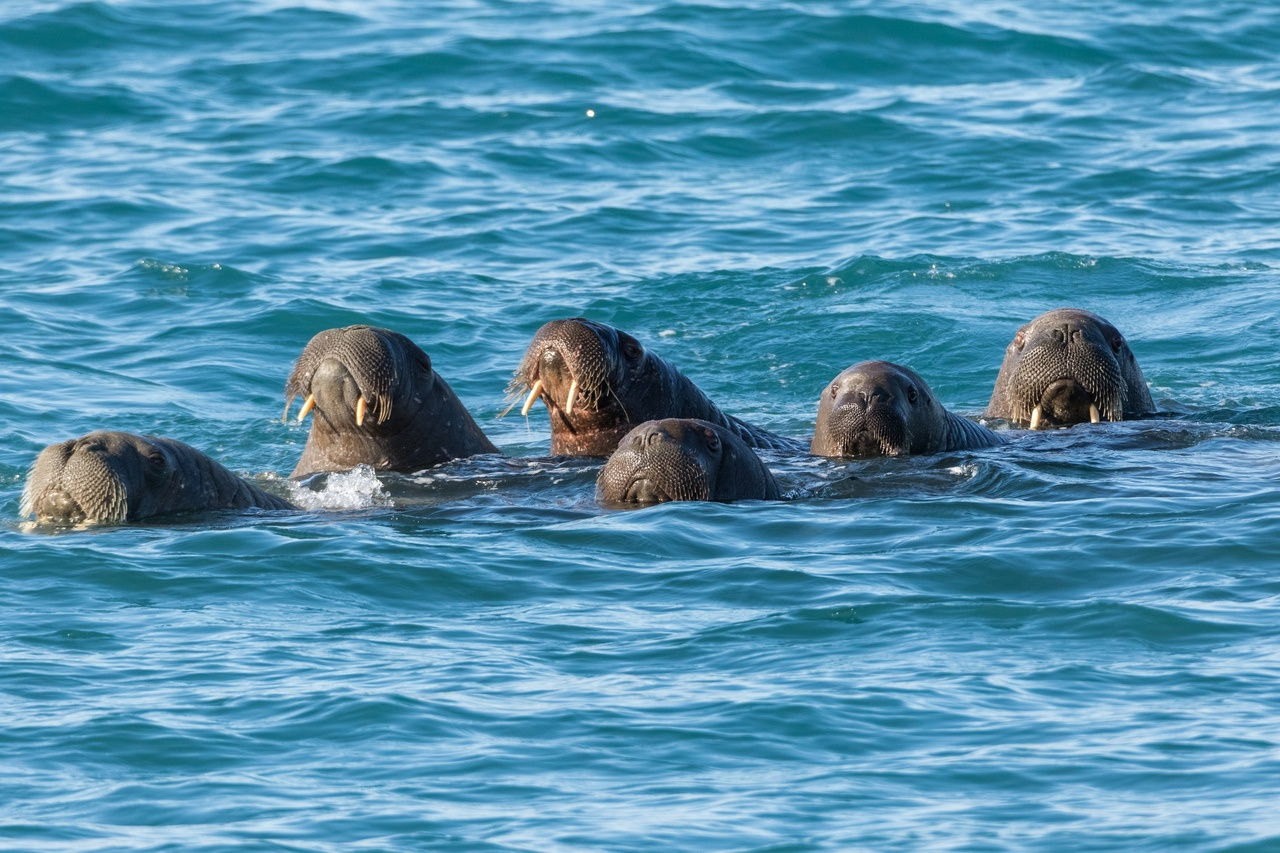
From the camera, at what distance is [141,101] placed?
→ 24766 mm

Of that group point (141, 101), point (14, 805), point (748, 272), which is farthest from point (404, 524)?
point (141, 101)

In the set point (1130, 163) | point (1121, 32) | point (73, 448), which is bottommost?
point (73, 448)

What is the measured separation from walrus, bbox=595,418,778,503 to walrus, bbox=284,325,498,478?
149cm

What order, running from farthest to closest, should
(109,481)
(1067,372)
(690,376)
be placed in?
1. (690,376)
2. (1067,372)
3. (109,481)

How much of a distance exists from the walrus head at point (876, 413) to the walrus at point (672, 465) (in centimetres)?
101

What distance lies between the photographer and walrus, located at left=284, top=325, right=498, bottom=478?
11375 millimetres

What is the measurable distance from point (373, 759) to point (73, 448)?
12.0 ft

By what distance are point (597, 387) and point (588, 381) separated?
9 cm

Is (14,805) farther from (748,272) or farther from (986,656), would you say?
(748,272)

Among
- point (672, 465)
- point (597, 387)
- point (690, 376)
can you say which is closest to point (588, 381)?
point (597, 387)

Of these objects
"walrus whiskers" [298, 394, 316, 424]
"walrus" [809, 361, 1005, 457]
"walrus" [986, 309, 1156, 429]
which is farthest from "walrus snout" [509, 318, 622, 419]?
"walrus" [986, 309, 1156, 429]

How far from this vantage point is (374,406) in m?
11.6

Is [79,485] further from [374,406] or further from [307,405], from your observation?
[374,406]

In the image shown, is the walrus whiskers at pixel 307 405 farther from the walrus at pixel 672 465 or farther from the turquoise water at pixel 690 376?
the walrus at pixel 672 465
